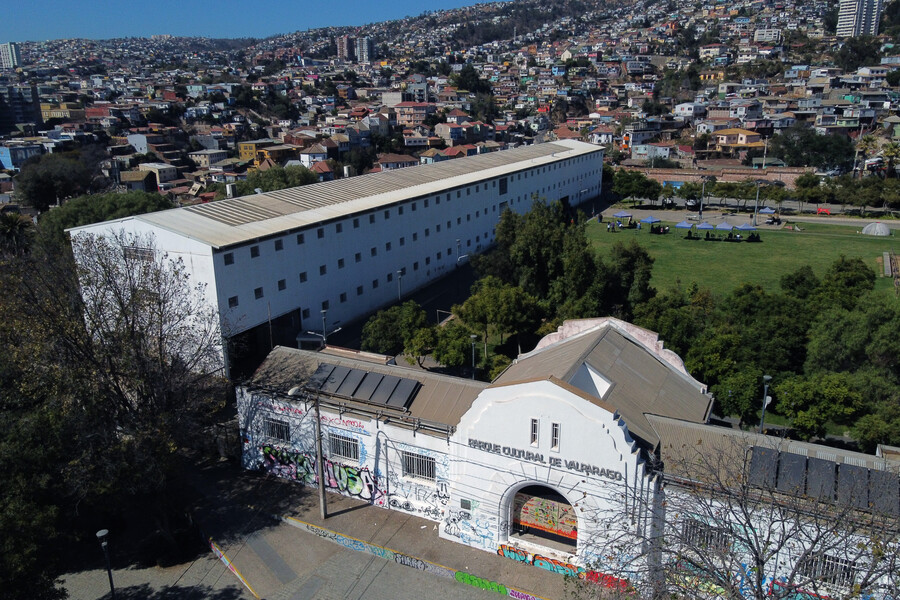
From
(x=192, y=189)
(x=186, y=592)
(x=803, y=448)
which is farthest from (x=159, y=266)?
(x=192, y=189)

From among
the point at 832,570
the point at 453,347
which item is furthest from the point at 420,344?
the point at 832,570

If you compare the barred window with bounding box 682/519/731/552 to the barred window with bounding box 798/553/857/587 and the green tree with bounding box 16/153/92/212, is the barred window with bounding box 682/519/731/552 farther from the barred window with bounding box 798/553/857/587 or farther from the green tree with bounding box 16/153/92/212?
the green tree with bounding box 16/153/92/212

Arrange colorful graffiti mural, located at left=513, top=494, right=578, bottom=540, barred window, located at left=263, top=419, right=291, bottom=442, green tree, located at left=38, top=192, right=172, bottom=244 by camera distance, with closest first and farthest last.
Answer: colorful graffiti mural, located at left=513, top=494, right=578, bottom=540 < barred window, located at left=263, top=419, right=291, bottom=442 < green tree, located at left=38, top=192, right=172, bottom=244

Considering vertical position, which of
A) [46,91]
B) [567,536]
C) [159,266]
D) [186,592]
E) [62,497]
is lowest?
[186,592]

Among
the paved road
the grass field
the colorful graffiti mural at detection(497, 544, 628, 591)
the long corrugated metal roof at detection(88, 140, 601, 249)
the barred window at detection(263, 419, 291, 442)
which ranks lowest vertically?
the grass field

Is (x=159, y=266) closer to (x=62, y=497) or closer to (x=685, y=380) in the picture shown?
(x=62, y=497)

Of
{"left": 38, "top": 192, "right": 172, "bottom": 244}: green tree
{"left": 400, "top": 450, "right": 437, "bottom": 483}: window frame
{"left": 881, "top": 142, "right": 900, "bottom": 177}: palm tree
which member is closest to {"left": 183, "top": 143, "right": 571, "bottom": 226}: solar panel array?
{"left": 38, "top": 192, "right": 172, "bottom": 244}: green tree
